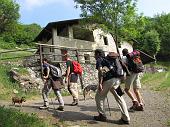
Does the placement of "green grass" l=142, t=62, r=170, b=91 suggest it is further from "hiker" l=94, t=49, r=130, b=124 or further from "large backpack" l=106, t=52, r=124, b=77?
"large backpack" l=106, t=52, r=124, b=77

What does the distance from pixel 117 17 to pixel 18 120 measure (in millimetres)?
29620

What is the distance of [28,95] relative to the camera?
19922 millimetres

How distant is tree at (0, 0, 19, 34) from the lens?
71.7 metres

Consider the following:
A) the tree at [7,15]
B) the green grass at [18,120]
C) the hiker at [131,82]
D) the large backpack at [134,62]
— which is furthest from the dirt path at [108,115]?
the tree at [7,15]

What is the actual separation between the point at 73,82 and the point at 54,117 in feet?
9.94

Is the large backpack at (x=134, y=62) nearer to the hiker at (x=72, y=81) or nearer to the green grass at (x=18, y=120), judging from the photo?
the hiker at (x=72, y=81)

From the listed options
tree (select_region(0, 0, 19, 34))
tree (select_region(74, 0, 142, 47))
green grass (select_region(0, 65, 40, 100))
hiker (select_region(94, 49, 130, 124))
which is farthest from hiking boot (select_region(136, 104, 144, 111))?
tree (select_region(0, 0, 19, 34))

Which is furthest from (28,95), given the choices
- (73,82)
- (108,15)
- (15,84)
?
(108,15)

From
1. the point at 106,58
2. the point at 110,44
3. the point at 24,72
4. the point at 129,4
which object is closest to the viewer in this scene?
the point at 106,58

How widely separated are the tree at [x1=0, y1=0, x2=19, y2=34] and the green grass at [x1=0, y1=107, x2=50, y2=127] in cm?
6149

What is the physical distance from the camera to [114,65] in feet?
37.5

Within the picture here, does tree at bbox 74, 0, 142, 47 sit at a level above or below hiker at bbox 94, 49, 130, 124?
above

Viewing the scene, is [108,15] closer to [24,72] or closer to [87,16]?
[87,16]

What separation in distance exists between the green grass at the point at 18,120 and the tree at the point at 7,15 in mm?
61489
